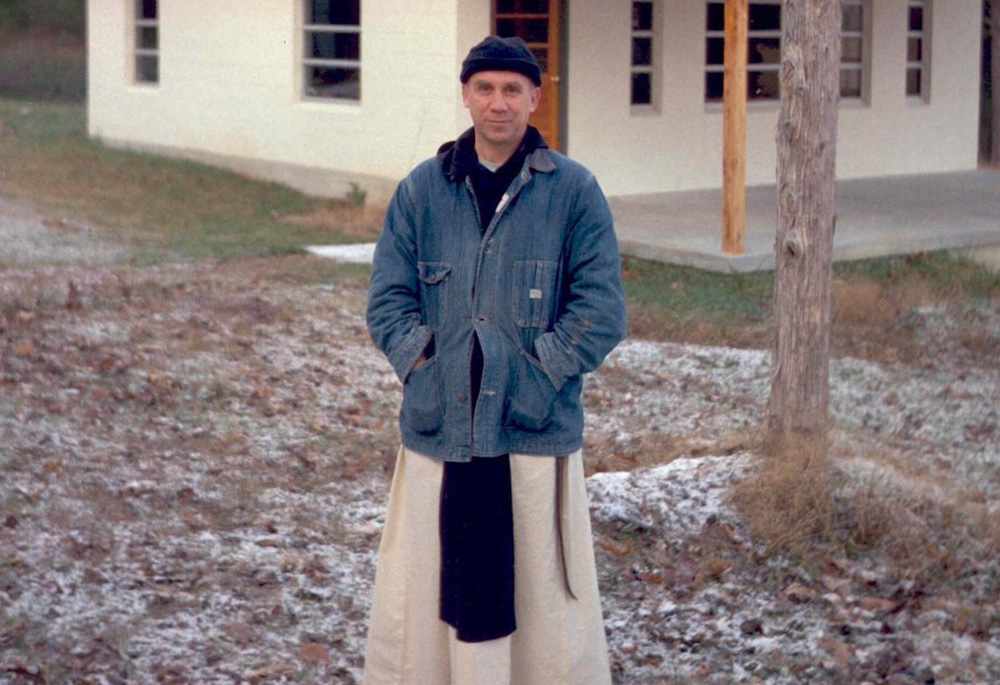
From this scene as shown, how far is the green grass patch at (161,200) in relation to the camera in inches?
520

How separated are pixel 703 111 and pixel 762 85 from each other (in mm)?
1311

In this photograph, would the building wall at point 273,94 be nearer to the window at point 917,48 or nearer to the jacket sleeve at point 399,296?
the window at point 917,48

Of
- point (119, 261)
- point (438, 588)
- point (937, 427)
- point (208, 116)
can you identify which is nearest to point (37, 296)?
point (119, 261)

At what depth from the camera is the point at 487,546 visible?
3.89 metres

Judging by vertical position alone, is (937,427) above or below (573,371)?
below

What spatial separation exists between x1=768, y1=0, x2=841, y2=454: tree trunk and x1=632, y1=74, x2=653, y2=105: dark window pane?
29.5 ft

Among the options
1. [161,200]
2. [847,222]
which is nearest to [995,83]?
[847,222]

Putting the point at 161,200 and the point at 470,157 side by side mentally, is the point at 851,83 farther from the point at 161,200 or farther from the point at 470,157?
the point at 470,157

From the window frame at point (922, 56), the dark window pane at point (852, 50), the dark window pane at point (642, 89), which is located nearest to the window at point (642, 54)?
the dark window pane at point (642, 89)

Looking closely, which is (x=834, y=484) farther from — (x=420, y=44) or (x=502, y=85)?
(x=420, y=44)

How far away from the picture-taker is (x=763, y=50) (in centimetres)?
1712

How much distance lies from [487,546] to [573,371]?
506 mm

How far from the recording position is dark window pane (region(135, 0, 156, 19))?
1944cm

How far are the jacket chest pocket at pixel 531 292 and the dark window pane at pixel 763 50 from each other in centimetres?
1367
